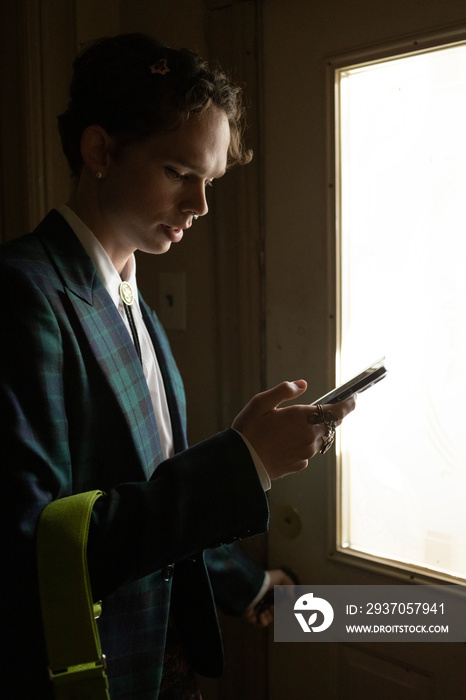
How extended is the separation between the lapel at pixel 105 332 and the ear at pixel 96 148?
9 cm

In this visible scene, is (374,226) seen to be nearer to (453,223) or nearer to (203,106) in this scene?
(453,223)

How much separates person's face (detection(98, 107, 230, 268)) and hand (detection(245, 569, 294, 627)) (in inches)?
28.3

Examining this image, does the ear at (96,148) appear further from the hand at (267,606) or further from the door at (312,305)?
the hand at (267,606)

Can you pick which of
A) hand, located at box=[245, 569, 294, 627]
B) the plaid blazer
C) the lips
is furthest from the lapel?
hand, located at box=[245, 569, 294, 627]

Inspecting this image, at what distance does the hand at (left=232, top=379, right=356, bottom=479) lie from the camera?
0.77 metres

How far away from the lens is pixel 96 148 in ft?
2.81

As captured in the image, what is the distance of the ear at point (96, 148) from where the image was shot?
2.80ft

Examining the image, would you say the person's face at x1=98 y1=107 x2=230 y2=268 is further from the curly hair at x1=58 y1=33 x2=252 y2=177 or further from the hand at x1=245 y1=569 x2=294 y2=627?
the hand at x1=245 y1=569 x2=294 y2=627

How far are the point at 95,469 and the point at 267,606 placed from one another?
60 centimetres

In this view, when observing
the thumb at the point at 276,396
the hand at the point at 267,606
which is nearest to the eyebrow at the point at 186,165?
the thumb at the point at 276,396

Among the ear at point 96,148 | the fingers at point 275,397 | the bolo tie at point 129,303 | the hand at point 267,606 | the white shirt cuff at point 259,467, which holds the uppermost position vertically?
the ear at point 96,148

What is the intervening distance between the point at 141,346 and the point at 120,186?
10.7 inches

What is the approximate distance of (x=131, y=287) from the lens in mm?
995

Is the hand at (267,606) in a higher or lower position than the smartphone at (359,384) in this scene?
lower
